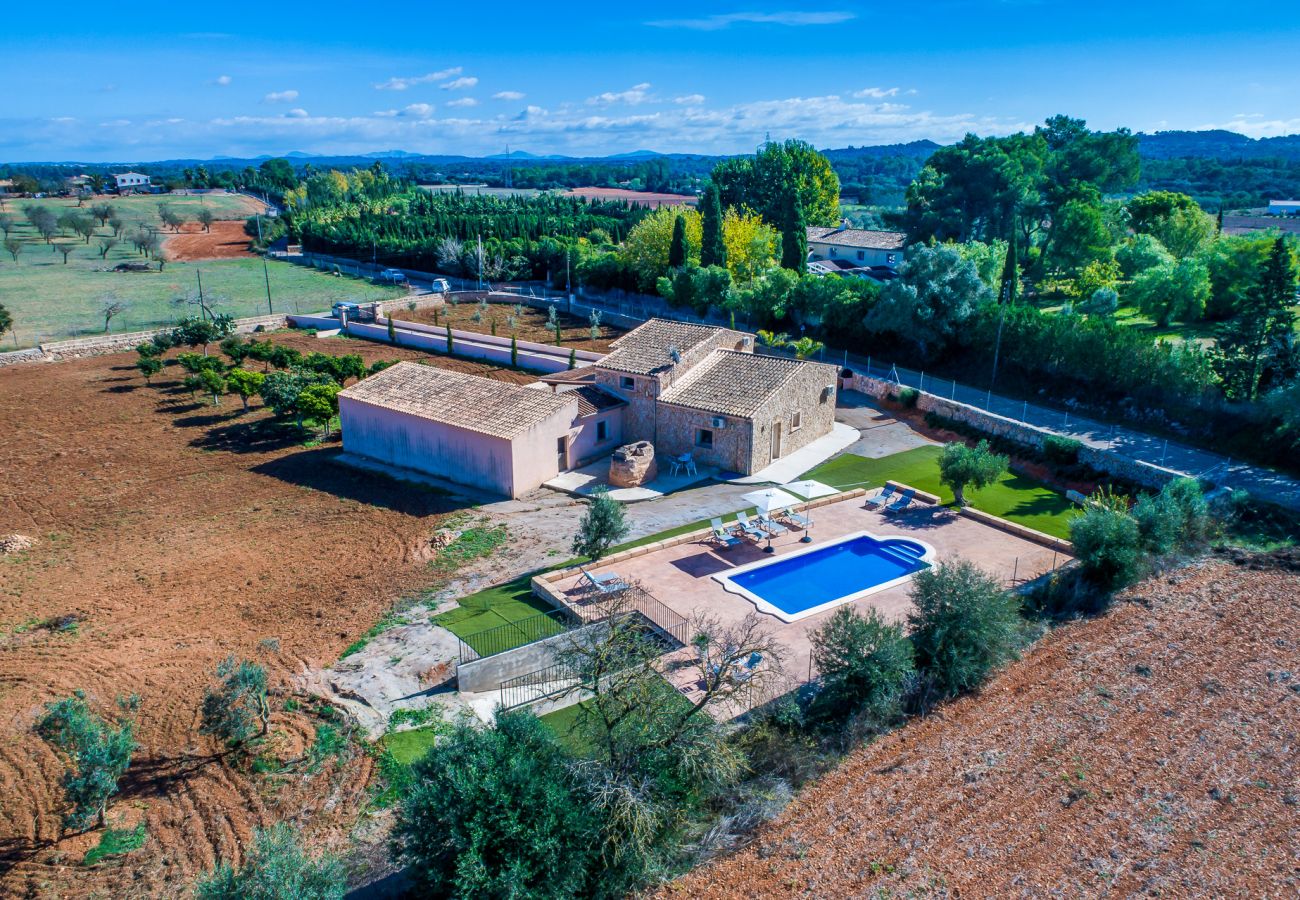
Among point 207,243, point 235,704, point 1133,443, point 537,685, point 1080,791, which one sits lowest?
point 537,685

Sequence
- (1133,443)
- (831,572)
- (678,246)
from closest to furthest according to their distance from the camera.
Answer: (831,572)
(1133,443)
(678,246)

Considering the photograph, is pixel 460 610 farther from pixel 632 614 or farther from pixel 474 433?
pixel 474 433

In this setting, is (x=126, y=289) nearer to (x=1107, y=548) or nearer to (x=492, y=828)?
(x=492, y=828)

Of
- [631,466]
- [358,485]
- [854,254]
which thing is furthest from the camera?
[854,254]

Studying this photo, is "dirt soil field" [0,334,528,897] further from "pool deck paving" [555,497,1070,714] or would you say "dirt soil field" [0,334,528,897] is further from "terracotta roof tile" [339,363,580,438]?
"pool deck paving" [555,497,1070,714]

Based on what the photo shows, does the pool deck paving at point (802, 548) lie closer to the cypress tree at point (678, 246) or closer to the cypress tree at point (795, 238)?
the cypress tree at point (795, 238)

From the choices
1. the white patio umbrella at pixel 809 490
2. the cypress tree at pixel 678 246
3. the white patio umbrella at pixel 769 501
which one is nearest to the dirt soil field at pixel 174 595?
the white patio umbrella at pixel 769 501

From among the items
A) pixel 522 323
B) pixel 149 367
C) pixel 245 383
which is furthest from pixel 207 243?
pixel 245 383
